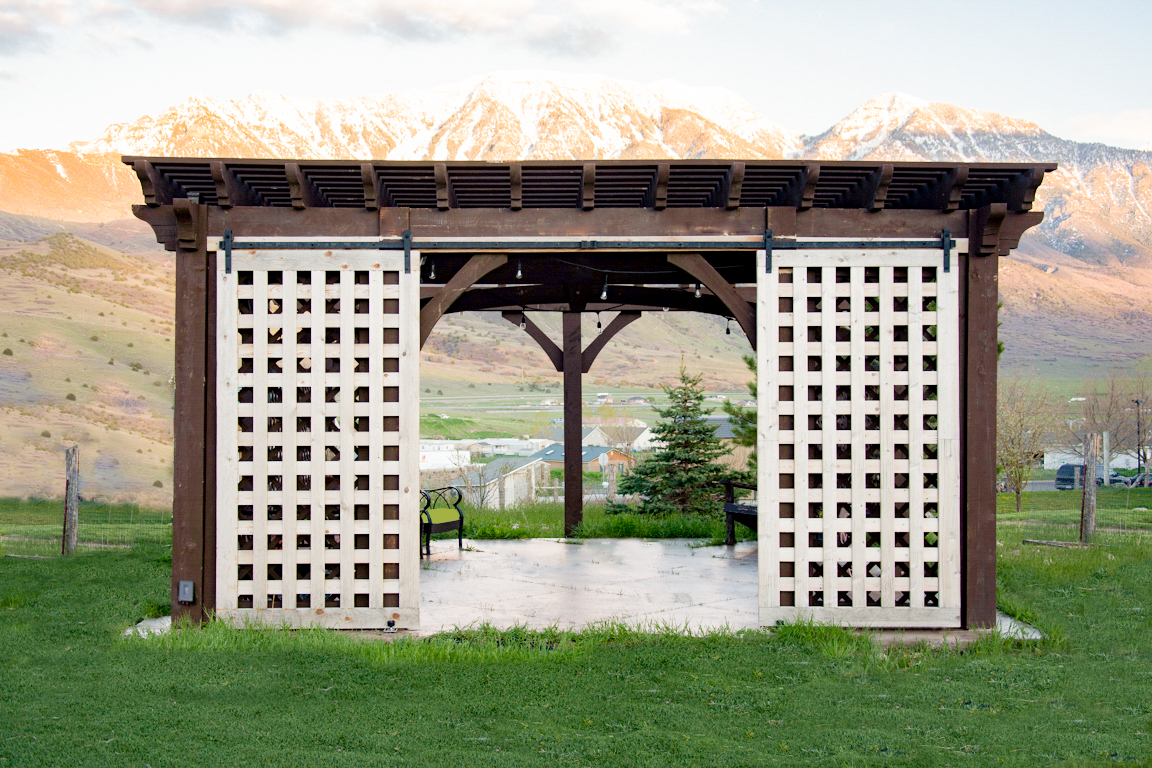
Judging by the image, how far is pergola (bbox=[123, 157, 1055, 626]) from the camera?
6.14 meters

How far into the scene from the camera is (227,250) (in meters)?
6.17

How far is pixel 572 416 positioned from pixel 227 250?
5.11 meters

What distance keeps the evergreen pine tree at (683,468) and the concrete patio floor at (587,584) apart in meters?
2.48

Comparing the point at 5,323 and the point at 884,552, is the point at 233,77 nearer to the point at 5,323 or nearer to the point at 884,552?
the point at 5,323

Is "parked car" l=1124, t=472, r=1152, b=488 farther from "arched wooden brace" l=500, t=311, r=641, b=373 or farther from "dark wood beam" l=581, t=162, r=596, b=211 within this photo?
"dark wood beam" l=581, t=162, r=596, b=211

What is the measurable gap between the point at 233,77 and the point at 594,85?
6777 cm

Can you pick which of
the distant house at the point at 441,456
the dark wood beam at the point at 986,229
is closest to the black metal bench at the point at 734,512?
the dark wood beam at the point at 986,229

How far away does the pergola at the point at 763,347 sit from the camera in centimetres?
614

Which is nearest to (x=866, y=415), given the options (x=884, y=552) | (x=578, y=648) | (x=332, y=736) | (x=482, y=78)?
A: (x=884, y=552)

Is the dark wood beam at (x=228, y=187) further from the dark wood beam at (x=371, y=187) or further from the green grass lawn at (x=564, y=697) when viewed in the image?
the green grass lawn at (x=564, y=697)

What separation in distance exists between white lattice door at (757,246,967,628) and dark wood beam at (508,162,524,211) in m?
1.64

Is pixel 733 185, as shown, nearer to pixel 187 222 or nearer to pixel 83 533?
pixel 187 222

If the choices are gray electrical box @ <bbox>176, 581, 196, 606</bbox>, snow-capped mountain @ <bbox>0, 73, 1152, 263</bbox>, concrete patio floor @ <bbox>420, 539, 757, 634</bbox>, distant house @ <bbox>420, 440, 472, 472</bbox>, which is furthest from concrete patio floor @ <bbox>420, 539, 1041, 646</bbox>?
snow-capped mountain @ <bbox>0, 73, 1152, 263</bbox>

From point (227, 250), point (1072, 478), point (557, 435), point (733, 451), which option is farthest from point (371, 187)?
point (557, 435)
